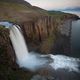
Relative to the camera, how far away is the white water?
2144 cm

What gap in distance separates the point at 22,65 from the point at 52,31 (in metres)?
20.6

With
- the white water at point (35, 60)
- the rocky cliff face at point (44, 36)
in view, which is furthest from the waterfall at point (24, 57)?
the rocky cliff face at point (44, 36)

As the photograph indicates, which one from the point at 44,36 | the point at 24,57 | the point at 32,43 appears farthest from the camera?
the point at 44,36

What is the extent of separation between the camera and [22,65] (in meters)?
21.6

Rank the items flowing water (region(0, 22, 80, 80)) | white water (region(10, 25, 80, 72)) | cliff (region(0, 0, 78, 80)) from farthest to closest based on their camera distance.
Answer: white water (region(10, 25, 80, 72)), flowing water (region(0, 22, 80, 80)), cliff (region(0, 0, 78, 80))

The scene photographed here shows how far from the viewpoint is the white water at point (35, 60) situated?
2144 centimetres

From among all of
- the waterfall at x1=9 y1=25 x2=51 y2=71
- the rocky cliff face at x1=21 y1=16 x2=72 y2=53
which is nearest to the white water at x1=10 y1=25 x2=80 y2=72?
the waterfall at x1=9 y1=25 x2=51 y2=71

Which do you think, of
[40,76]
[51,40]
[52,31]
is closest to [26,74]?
[40,76]

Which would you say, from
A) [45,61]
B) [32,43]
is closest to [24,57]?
[45,61]

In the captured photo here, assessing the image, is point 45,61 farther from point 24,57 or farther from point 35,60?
point 24,57

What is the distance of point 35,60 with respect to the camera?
77.9ft

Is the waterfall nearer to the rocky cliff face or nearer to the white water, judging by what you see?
the white water

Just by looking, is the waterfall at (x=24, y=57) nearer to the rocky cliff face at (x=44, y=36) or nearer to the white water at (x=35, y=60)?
the white water at (x=35, y=60)

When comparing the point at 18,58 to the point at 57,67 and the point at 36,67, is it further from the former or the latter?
the point at 57,67
